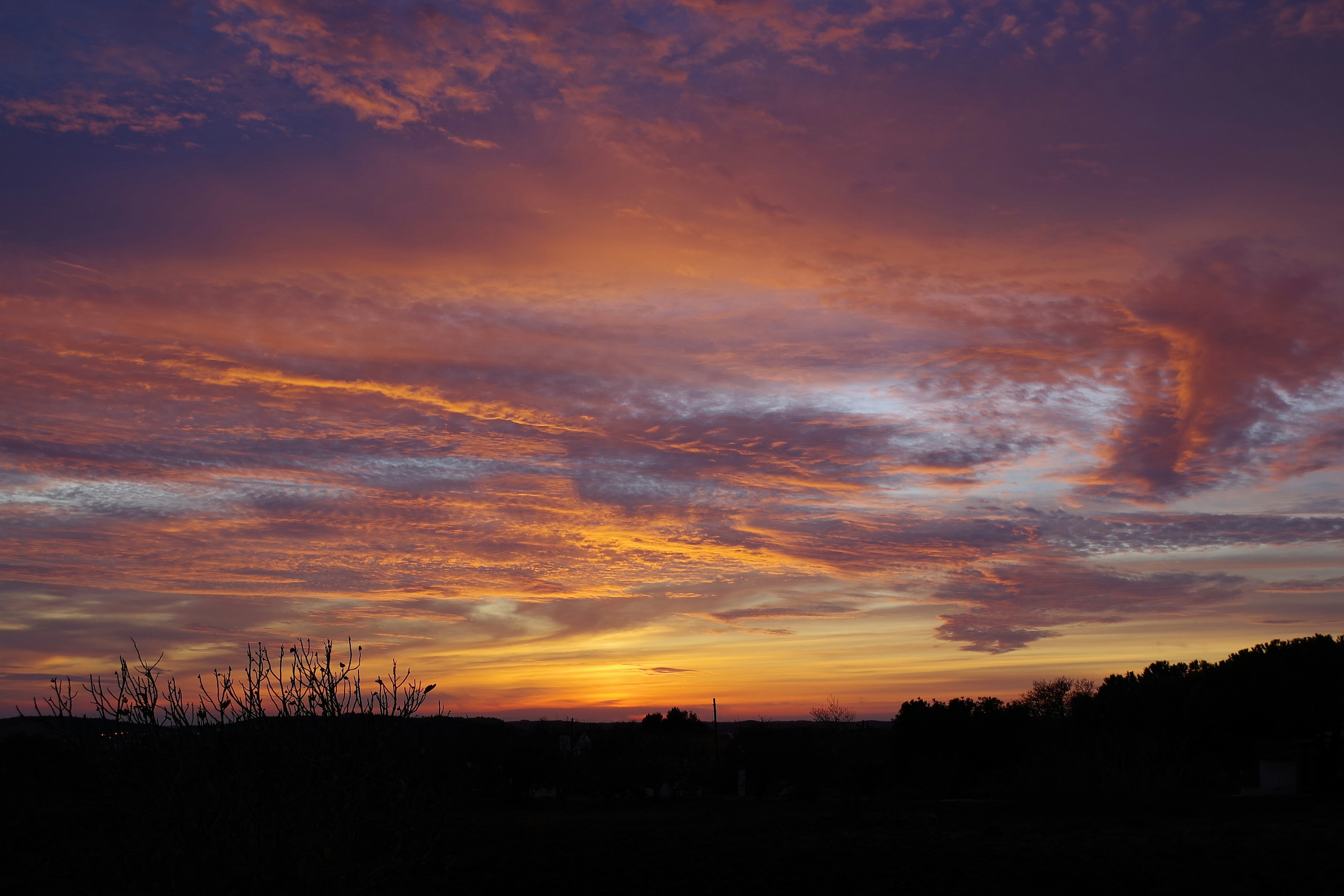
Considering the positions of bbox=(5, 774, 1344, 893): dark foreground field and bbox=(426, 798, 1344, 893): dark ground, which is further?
bbox=(426, 798, 1344, 893): dark ground

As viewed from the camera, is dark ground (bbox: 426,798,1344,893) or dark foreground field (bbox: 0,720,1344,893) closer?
dark foreground field (bbox: 0,720,1344,893)

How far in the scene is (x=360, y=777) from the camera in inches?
316

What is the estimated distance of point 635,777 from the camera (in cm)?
5331

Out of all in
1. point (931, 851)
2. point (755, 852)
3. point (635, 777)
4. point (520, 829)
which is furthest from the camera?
point (635, 777)

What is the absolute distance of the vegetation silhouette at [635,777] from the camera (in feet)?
25.3

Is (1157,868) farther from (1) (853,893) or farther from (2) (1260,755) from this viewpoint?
(2) (1260,755)

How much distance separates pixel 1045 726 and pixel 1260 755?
39.3 ft

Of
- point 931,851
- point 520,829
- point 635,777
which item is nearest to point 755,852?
point 931,851

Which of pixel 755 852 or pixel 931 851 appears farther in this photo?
pixel 755 852

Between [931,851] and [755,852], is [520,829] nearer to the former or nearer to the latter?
[755,852]

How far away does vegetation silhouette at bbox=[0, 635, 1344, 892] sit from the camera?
771cm

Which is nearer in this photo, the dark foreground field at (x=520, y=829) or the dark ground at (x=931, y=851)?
the dark foreground field at (x=520, y=829)

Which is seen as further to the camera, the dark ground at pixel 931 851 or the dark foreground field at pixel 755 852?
the dark ground at pixel 931 851

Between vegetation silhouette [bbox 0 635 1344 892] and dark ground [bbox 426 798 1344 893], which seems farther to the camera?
dark ground [bbox 426 798 1344 893]
